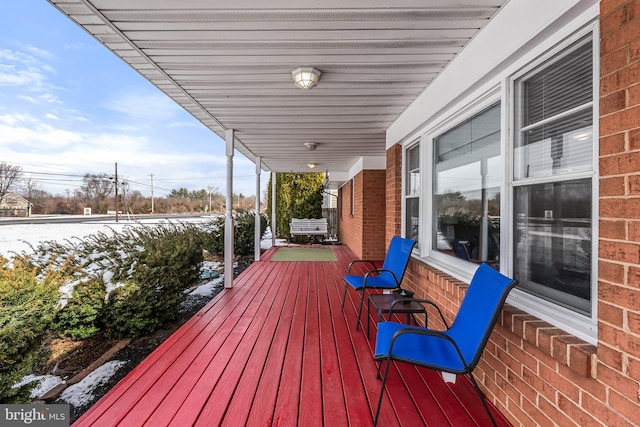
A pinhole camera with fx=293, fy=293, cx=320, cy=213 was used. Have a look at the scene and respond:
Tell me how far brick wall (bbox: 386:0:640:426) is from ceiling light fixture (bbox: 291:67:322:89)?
190 centimetres

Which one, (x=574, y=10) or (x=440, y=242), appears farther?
(x=440, y=242)

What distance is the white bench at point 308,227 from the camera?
989cm

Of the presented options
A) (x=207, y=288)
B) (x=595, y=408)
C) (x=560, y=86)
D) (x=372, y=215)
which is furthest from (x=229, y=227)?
(x=595, y=408)

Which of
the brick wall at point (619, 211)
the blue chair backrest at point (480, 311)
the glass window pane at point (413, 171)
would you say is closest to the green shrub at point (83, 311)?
the blue chair backrest at point (480, 311)

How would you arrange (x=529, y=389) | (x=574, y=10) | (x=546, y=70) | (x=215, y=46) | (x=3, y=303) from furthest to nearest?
(x=215, y=46) < (x=3, y=303) < (x=546, y=70) < (x=529, y=389) < (x=574, y=10)

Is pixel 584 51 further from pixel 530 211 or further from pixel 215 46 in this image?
pixel 215 46

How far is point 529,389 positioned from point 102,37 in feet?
11.4

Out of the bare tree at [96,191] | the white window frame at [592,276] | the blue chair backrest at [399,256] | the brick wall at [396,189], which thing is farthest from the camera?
the bare tree at [96,191]

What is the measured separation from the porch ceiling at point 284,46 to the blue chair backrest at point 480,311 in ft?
5.53

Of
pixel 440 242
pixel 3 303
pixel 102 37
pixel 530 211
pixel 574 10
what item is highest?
pixel 102 37

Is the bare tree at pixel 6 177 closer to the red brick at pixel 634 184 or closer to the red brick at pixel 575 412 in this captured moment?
the red brick at pixel 575 412

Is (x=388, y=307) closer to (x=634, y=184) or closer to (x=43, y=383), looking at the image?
(x=634, y=184)

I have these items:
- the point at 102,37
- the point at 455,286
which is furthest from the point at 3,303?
the point at 455,286

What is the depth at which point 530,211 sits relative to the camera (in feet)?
5.69
